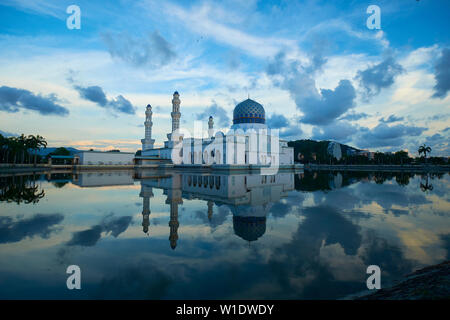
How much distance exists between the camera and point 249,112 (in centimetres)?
4019

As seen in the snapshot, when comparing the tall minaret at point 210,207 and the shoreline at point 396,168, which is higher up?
the shoreline at point 396,168

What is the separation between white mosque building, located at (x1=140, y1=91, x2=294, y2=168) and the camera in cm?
3666

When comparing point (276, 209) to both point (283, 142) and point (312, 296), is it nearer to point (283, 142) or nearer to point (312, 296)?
point (312, 296)

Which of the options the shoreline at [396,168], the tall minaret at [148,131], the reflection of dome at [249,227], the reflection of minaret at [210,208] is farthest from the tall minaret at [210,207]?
the shoreline at [396,168]

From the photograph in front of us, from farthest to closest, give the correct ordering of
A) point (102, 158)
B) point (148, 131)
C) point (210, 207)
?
point (148, 131), point (102, 158), point (210, 207)

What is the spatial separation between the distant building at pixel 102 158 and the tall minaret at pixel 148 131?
7.56 metres

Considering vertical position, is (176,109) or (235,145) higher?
(176,109)

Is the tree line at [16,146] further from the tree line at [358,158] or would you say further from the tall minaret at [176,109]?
the tree line at [358,158]

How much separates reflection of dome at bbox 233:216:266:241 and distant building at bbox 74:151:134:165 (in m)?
40.9

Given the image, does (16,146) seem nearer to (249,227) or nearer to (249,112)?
(249,112)

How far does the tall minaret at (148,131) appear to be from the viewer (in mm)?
49156

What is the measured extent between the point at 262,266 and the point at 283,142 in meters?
44.1

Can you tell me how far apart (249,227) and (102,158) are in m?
42.4

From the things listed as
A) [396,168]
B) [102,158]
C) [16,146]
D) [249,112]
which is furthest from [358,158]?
[16,146]
